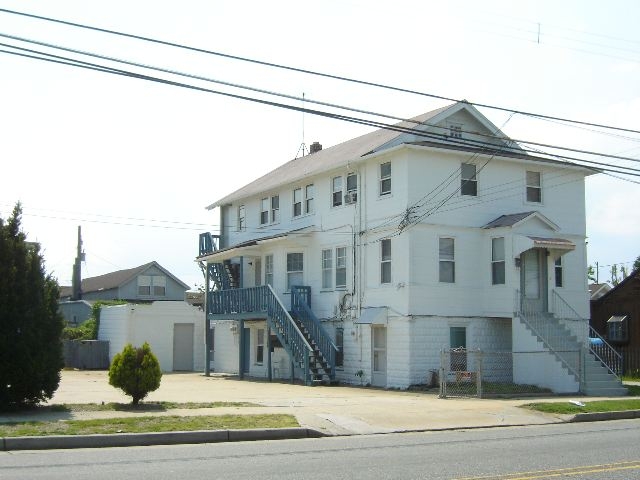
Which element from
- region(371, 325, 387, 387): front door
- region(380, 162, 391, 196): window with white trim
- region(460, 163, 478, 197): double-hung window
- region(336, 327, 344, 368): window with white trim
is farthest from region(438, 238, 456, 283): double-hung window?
region(336, 327, 344, 368): window with white trim

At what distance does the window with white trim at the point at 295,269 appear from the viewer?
Answer: 1284 inches

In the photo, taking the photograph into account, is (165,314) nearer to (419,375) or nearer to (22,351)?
(419,375)

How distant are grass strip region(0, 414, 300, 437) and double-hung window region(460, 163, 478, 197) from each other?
45.2 ft

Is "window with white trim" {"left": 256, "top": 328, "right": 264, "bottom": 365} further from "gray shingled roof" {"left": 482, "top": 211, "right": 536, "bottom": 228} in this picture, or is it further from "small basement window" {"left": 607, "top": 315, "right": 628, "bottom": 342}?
"small basement window" {"left": 607, "top": 315, "right": 628, "bottom": 342}

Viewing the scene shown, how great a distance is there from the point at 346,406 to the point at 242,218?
19632mm

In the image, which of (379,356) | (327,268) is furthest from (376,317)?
(327,268)

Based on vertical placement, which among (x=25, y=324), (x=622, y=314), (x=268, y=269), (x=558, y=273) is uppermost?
(x=268, y=269)

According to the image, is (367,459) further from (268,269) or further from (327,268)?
(268,269)

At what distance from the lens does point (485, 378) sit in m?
27.5

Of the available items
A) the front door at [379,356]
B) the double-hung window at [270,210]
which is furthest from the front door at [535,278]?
the double-hung window at [270,210]

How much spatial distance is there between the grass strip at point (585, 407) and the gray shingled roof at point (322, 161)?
A: 1012 centimetres

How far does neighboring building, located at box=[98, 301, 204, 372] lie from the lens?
129 ft

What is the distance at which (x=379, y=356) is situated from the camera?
2844 cm

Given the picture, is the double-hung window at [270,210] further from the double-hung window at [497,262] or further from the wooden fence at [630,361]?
the wooden fence at [630,361]
